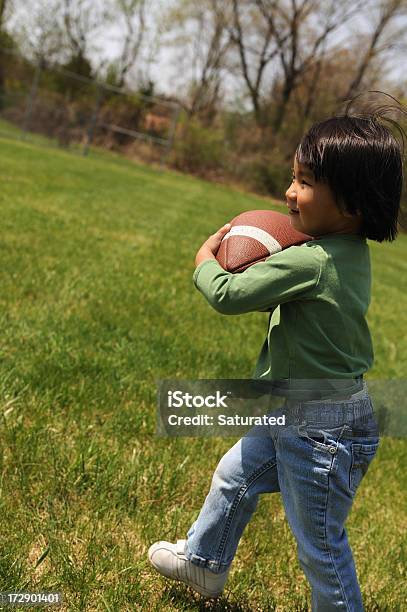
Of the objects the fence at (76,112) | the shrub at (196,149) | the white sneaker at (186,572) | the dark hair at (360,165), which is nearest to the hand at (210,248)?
the dark hair at (360,165)

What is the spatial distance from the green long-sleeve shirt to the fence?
21.8 m

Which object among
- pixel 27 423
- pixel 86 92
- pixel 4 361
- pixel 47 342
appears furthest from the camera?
pixel 86 92

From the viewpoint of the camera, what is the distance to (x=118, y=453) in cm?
266

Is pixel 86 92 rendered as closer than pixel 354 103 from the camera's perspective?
No

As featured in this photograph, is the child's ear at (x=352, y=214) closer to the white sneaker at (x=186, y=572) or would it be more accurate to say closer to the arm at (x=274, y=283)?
the arm at (x=274, y=283)

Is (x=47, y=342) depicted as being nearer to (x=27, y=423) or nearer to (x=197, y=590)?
(x=27, y=423)

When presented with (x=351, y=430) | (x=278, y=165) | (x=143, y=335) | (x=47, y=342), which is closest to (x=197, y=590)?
(x=351, y=430)

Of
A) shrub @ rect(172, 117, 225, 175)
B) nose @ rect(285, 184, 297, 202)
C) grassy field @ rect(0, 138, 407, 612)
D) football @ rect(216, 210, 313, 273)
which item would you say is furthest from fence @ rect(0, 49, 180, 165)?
nose @ rect(285, 184, 297, 202)

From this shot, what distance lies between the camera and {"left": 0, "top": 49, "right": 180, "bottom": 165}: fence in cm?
2344

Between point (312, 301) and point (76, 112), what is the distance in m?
24.6

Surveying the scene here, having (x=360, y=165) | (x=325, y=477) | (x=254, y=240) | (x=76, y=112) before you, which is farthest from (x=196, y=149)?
(x=325, y=477)

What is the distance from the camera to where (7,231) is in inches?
241

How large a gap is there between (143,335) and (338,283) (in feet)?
8.47

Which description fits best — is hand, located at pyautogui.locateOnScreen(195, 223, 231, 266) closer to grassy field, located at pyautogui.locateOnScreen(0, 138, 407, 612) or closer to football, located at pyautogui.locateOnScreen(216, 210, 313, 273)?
football, located at pyautogui.locateOnScreen(216, 210, 313, 273)
